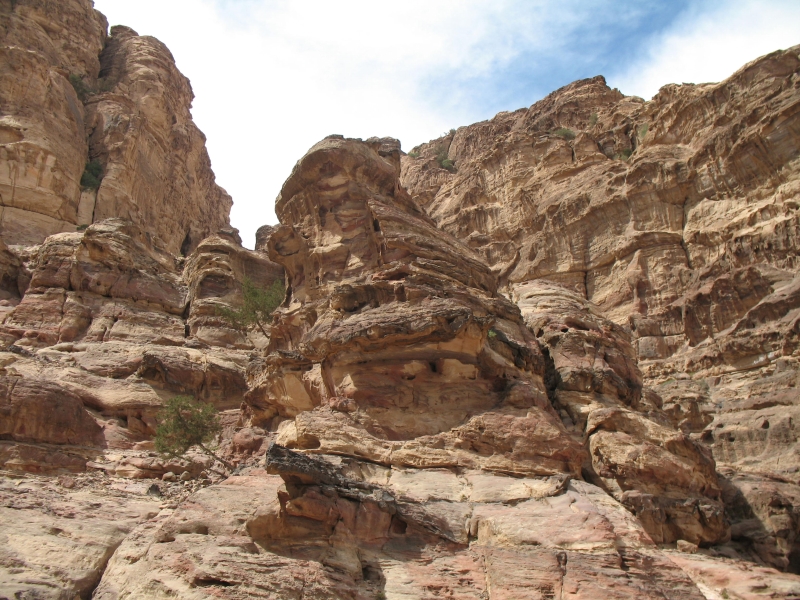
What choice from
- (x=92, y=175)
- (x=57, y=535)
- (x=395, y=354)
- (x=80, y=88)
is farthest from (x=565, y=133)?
(x=57, y=535)

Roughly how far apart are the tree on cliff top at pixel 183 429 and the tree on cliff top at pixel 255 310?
31.0ft

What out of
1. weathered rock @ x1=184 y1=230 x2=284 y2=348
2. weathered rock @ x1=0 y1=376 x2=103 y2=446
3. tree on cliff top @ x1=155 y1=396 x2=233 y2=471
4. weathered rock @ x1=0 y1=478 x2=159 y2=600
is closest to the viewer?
weathered rock @ x1=0 y1=478 x2=159 y2=600

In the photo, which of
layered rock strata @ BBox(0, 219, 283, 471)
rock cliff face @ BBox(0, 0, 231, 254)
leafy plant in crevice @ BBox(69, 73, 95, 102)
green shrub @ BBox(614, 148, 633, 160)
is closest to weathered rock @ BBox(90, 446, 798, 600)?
layered rock strata @ BBox(0, 219, 283, 471)

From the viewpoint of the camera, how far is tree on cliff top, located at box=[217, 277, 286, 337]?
30891 millimetres

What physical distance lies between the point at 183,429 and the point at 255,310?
11.4 m

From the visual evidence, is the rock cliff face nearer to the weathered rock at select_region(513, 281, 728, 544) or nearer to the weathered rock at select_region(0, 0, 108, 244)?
the weathered rock at select_region(0, 0, 108, 244)

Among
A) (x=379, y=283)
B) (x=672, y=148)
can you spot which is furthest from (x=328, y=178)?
(x=672, y=148)

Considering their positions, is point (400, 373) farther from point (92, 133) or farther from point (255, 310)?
point (92, 133)

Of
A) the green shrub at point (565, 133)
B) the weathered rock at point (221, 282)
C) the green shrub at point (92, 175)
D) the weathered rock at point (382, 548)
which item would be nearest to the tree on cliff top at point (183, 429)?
the weathered rock at point (382, 548)

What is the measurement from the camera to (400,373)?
17.0m

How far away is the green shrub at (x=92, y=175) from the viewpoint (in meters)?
49.0

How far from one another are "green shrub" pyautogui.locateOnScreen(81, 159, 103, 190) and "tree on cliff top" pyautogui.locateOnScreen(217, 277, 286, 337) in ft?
80.7

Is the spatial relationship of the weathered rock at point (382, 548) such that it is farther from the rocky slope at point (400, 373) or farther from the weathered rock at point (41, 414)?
the weathered rock at point (41, 414)

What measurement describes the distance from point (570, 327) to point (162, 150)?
48.9 metres
